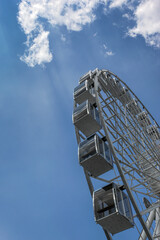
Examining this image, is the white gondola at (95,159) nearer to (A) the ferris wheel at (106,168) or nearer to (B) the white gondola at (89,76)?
(A) the ferris wheel at (106,168)

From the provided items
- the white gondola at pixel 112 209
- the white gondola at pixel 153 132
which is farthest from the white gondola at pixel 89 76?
the white gondola at pixel 153 132

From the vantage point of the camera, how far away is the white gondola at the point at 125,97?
16969 millimetres

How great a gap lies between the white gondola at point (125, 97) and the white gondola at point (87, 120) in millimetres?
5940

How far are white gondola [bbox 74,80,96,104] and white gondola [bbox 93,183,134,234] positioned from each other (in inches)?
198

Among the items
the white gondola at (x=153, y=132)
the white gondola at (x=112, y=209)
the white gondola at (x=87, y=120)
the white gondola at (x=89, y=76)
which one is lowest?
the white gondola at (x=112, y=209)

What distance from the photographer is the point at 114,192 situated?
902 cm

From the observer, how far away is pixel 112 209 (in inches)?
336

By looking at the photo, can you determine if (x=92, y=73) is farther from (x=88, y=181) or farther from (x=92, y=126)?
(x=88, y=181)

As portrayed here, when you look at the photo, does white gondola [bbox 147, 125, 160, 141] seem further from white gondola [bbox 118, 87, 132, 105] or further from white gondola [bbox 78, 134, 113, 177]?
white gondola [bbox 78, 134, 113, 177]

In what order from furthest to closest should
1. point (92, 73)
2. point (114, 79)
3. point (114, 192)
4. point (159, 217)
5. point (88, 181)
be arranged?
point (114, 79) < point (92, 73) < point (159, 217) < point (88, 181) < point (114, 192)

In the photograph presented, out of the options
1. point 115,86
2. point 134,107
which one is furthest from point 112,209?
point 134,107

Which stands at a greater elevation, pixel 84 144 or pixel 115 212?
pixel 84 144

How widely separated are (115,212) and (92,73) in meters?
8.58

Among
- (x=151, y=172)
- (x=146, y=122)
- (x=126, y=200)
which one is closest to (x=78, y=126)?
(x=126, y=200)
